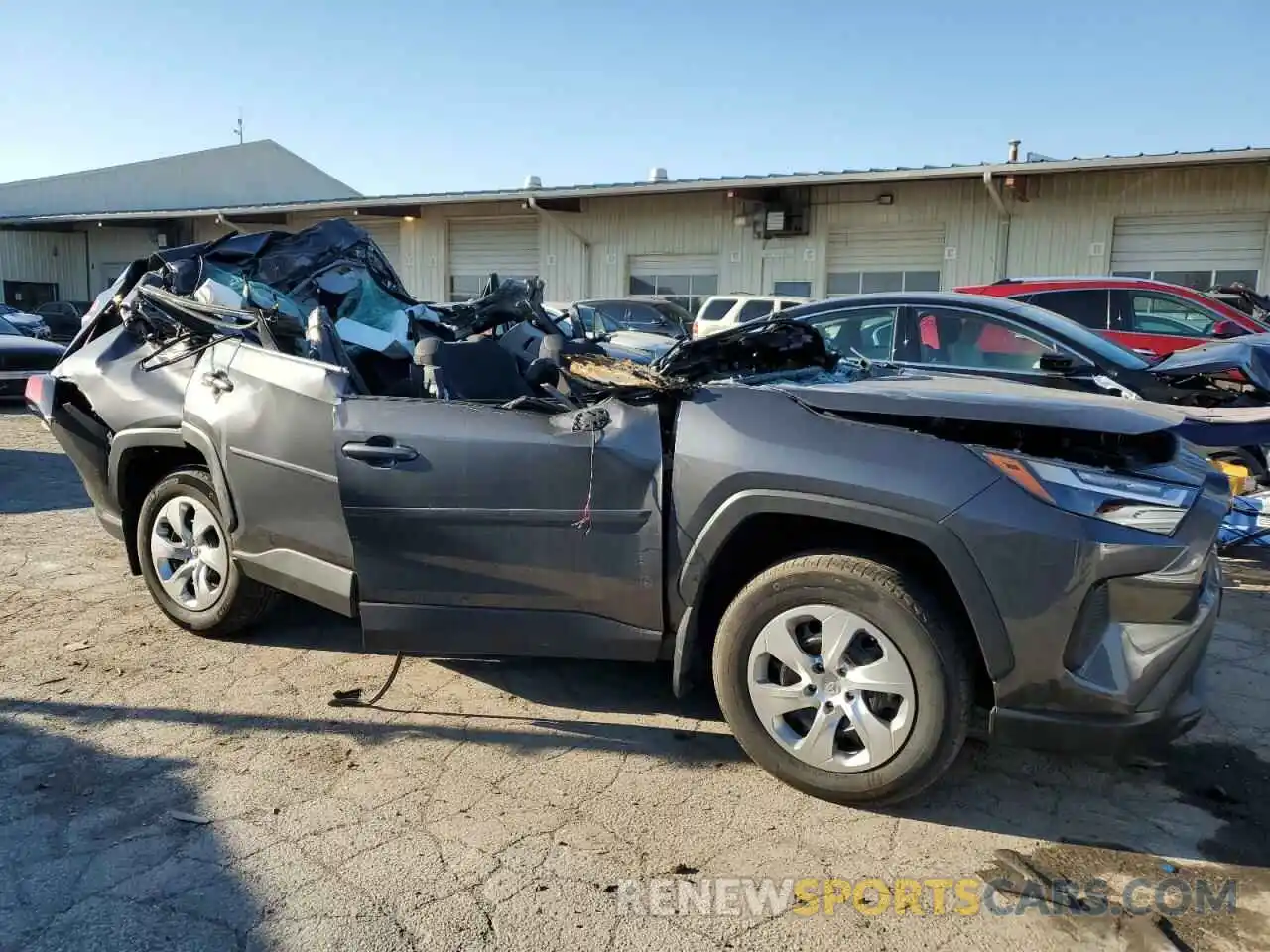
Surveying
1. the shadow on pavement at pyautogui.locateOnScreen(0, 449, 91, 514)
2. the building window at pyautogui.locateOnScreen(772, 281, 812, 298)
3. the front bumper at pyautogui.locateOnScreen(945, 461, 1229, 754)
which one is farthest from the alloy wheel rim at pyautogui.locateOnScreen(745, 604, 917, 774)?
the building window at pyautogui.locateOnScreen(772, 281, 812, 298)

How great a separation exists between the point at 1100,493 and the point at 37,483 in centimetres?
871

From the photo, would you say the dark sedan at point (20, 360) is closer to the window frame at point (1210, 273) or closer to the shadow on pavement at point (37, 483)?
the shadow on pavement at point (37, 483)

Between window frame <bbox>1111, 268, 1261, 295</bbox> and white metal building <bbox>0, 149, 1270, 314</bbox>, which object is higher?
white metal building <bbox>0, 149, 1270, 314</bbox>

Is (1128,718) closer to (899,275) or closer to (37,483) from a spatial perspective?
(37,483)

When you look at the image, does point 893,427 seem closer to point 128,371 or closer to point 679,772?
point 679,772

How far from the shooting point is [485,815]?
296 cm

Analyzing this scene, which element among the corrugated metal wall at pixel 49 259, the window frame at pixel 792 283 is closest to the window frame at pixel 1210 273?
the window frame at pixel 792 283

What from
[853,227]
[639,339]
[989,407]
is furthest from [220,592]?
[853,227]

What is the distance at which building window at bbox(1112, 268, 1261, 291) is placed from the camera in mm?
15910

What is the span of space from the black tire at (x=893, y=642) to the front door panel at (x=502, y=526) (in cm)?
34

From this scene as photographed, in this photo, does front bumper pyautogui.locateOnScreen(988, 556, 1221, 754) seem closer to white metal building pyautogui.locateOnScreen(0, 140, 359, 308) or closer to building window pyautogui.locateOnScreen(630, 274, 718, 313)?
building window pyautogui.locateOnScreen(630, 274, 718, 313)

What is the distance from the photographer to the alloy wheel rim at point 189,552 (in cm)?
426

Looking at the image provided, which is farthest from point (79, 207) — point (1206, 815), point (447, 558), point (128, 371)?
point (1206, 815)

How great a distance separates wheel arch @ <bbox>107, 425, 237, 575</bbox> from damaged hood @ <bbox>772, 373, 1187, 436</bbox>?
8.09 ft
